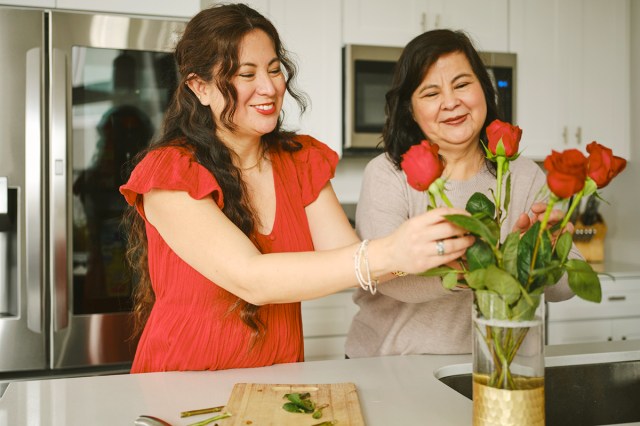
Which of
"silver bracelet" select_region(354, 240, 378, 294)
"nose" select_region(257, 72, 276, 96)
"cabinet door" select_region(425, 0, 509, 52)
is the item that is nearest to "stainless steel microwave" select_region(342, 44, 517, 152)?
"cabinet door" select_region(425, 0, 509, 52)

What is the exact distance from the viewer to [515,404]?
853 millimetres

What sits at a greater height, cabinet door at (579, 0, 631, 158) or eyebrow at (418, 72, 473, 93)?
cabinet door at (579, 0, 631, 158)

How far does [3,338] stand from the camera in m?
2.41

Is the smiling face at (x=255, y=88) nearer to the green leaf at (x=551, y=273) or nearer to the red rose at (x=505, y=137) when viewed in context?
the red rose at (x=505, y=137)

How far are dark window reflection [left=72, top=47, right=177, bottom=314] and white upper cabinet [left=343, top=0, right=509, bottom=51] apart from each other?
3.10 ft

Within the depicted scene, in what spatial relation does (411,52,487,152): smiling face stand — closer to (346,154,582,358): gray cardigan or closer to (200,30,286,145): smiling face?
(346,154,582,358): gray cardigan

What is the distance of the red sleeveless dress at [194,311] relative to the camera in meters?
1.34

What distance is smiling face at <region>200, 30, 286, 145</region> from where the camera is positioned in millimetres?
1410

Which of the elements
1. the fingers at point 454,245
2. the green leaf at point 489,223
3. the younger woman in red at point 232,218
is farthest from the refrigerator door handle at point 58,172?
the green leaf at point 489,223

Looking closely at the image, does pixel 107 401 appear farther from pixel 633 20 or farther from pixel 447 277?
pixel 633 20

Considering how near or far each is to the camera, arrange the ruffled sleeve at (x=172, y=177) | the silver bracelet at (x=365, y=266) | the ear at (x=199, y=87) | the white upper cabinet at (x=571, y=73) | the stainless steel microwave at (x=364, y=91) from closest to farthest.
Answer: the silver bracelet at (x=365, y=266)
the ruffled sleeve at (x=172, y=177)
the ear at (x=199, y=87)
the stainless steel microwave at (x=364, y=91)
the white upper cabinet at (x=571, y=73)

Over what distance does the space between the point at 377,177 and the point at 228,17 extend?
0.53 metres

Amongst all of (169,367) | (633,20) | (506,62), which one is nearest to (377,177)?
(169,367)

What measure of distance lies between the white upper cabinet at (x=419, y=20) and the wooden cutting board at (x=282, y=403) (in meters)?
2.18
